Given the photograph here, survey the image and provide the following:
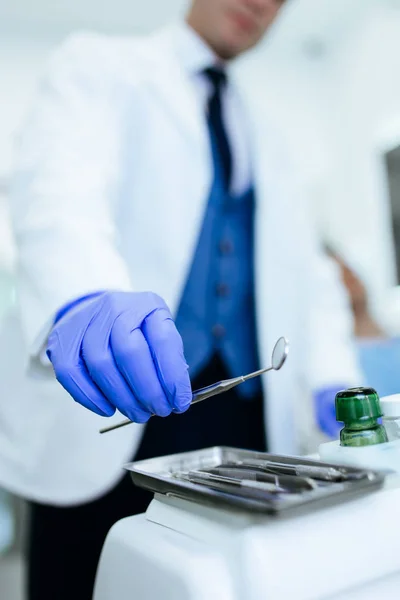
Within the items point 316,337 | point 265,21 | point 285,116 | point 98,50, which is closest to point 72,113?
point 98,50

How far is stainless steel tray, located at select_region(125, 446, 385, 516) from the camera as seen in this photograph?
0.27 m

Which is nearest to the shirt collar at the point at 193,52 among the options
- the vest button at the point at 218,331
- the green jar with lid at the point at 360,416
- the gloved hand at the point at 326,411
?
the vest button at the point at 218,331

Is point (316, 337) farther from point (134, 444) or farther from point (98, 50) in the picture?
point (98, 50)

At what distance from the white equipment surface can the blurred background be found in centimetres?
158

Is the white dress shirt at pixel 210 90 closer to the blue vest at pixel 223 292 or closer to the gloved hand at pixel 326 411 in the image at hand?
the blue vest at pixel 223 292

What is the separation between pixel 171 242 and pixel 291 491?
0.53m

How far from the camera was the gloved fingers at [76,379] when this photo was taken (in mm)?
431

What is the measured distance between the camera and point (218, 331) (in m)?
0.80

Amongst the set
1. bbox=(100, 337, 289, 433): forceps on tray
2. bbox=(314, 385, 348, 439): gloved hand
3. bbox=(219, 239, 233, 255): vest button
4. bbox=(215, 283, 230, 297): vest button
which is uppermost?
bbox=(219, 239, 233, 255): vest button

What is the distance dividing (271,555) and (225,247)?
61 centimetres

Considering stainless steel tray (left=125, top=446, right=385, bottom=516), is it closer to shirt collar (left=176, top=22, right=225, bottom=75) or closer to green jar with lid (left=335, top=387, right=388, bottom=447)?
green jar with lid (left=335, top=387, right=388, bottom=447)

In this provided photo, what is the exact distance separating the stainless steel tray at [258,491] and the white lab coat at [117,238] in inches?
9.0

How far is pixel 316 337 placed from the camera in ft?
3.12

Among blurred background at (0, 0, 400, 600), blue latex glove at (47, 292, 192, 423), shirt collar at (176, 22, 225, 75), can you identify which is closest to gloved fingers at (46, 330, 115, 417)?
blue latex glove at (47, 292, 192, 423)
